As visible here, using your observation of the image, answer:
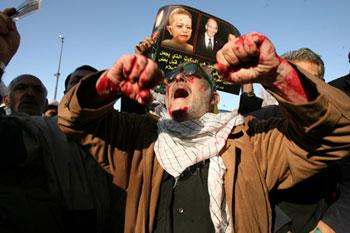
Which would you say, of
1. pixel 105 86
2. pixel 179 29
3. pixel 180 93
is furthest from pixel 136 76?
pixel 179 29

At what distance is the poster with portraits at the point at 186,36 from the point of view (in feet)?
11.7

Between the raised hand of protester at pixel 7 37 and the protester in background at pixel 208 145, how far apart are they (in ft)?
1.48

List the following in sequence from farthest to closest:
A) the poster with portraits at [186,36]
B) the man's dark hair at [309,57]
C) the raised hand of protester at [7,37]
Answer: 1. the poster with portraits at [186,36]
2. the man's dark hair at [309,57]
3. the raised hand of protester at [7,37]

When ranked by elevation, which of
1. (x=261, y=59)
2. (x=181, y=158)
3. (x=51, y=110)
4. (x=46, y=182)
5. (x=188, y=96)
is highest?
(x=261, y=59)

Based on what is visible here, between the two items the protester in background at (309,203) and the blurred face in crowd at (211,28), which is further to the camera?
the blurred face in crowd at (211,28)

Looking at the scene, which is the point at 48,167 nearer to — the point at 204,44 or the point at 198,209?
the point at 198,209

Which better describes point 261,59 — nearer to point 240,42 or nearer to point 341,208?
point 240,42

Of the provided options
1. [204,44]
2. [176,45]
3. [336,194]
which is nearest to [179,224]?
[336,194]

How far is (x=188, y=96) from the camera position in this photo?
2.34 metres

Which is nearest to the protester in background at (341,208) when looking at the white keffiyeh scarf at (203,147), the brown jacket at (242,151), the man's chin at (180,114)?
the brown jacket at (242,151)

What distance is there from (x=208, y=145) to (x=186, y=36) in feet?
7.04

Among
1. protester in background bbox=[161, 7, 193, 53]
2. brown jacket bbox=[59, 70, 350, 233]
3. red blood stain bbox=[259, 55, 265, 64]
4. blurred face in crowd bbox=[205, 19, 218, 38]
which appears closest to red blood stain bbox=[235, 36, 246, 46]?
red blood stain bbox=[259, 55, 265, 64]

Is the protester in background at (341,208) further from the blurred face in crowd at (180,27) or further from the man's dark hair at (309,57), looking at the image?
the blurred face in crowd at (180,27)

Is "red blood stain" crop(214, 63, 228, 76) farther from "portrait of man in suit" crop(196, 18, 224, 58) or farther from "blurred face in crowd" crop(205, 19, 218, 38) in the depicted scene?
"blurred face in crowd" crop(205, 19, 218, 38)
